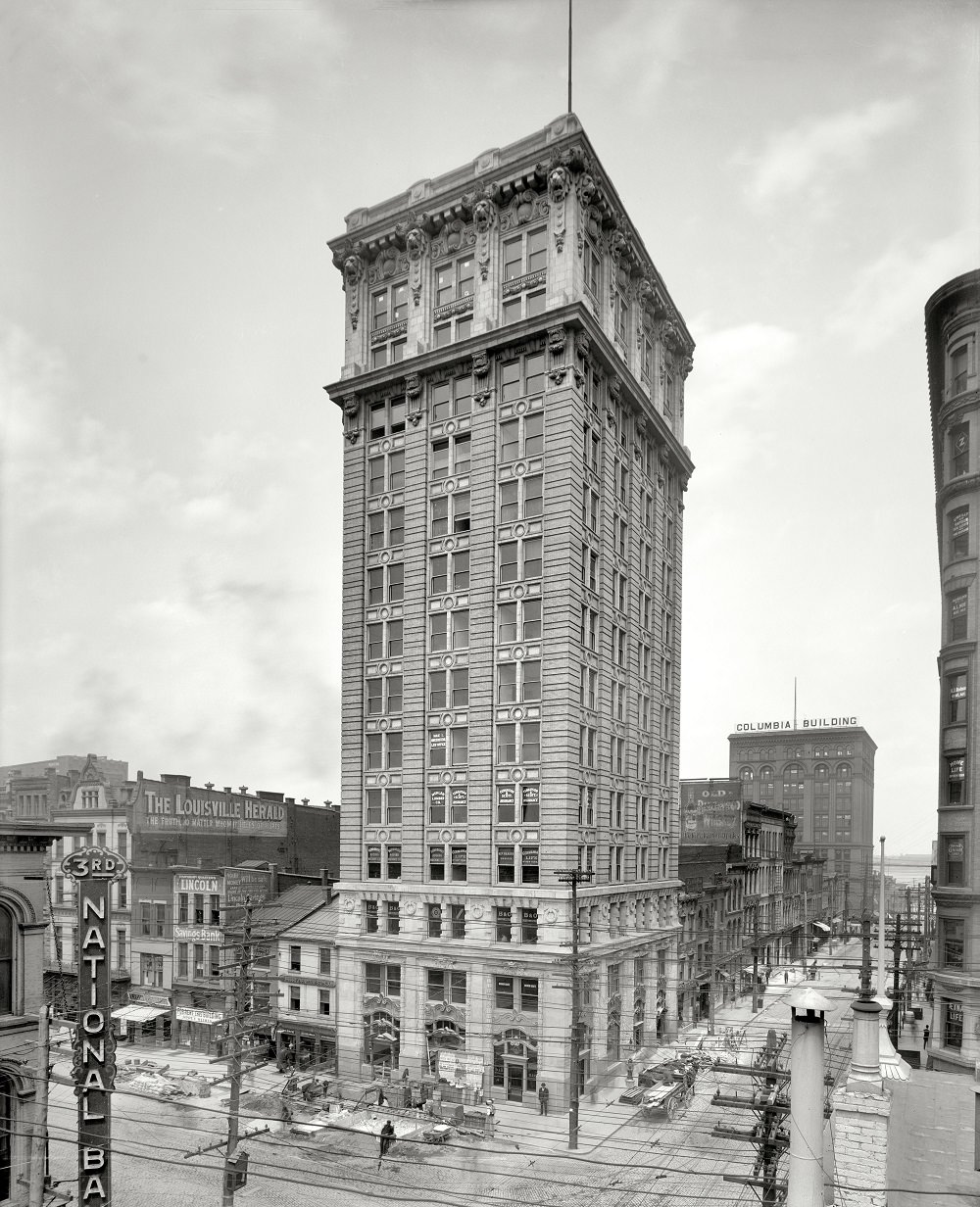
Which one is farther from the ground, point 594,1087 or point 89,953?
point 89,953

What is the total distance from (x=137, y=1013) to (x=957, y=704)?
134ft

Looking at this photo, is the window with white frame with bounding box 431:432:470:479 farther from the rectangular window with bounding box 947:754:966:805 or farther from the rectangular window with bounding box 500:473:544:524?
the rectangular window with bounding box 947:754:966:805

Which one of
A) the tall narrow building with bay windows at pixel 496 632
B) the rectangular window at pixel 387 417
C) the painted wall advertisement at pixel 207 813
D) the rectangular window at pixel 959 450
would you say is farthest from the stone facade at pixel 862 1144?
the painted wall advertisement at pixel 207 813

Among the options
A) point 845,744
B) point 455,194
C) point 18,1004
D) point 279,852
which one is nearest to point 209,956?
point 279,852

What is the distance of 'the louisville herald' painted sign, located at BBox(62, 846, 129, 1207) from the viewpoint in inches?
826

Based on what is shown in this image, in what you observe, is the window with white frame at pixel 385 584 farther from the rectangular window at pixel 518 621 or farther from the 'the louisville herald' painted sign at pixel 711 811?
the 'the louisville herald' painted sign at pixel 711 811

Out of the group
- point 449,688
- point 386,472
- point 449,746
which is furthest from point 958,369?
point 386,472

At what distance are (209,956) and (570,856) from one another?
68.8 feet

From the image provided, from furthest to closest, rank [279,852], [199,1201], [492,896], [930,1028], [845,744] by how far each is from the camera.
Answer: [845,744] → [279,852] → [492,896] → [930,1028] → [199,1201]

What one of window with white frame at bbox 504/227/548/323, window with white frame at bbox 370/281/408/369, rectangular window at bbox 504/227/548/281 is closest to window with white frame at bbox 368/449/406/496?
window with white frame at bbox 370/281/408/369

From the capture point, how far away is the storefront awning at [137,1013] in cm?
4619

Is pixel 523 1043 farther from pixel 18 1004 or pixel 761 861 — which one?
pixel 761 861

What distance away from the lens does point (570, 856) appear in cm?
3922

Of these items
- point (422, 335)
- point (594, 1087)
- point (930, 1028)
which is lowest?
point (594, 1087)
